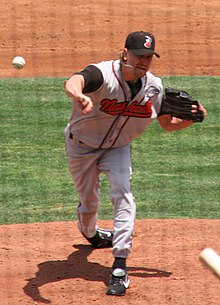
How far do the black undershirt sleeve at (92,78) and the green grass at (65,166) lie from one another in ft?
8.03

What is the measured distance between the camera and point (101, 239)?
6441 millimetres

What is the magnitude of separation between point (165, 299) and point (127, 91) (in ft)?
4.46

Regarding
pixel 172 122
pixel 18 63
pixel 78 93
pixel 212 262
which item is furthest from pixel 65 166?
pixel 212 262

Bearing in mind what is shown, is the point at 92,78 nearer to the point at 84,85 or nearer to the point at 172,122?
the point at 84,85

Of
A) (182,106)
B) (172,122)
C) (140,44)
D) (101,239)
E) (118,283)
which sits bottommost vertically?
(101,239)

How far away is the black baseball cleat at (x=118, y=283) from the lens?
5.36 m

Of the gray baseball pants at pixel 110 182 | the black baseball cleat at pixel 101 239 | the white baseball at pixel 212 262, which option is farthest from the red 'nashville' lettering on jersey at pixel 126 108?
the white baseball at pixel 212 262

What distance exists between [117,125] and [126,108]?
0.14 meters

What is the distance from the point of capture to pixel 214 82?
1352cm

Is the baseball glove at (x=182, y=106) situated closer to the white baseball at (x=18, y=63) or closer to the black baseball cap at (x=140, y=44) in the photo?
the black baseball cap at (x=140, y=44)

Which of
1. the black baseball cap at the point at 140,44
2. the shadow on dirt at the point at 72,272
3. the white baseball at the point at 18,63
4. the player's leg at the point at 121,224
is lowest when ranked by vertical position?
the white baseball at the point at 18,63

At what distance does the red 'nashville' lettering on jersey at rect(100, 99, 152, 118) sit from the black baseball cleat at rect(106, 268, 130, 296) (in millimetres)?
1021

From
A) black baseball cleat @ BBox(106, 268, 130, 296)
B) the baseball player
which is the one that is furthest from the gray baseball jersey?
black baseball cleat @ BBox(106, 268, 130, 296)

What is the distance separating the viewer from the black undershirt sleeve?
5272mm
